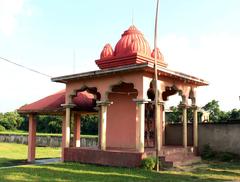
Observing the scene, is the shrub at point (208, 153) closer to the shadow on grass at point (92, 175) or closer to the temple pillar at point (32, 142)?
the shadow on grass at point (92, 175)

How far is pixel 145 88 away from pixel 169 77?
1982mm

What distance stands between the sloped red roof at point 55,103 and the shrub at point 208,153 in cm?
643

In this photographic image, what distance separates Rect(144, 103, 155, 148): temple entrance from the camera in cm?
1721

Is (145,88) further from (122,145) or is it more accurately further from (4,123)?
(4,123)

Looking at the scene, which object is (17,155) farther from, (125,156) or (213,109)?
(213,109)

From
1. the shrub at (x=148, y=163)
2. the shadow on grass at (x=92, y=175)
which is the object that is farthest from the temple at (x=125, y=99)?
the shadow on grass at (x=92, y=175)

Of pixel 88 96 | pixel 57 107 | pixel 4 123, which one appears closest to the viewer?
pixel 57 107

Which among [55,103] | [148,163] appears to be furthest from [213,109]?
[148,163]

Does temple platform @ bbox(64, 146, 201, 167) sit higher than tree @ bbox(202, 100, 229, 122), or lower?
lower

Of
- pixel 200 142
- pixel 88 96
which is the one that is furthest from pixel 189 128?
pixel 88 96

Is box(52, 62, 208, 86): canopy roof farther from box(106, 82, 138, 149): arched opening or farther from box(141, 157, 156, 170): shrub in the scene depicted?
box(141, 157, 156, 170): shrub

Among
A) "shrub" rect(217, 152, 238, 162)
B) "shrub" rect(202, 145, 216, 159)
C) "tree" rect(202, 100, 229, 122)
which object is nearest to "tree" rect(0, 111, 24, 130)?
"tree" rect(202, 100, 229, 122)

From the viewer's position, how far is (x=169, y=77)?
15211 millimetres

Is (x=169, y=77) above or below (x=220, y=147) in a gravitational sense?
above
